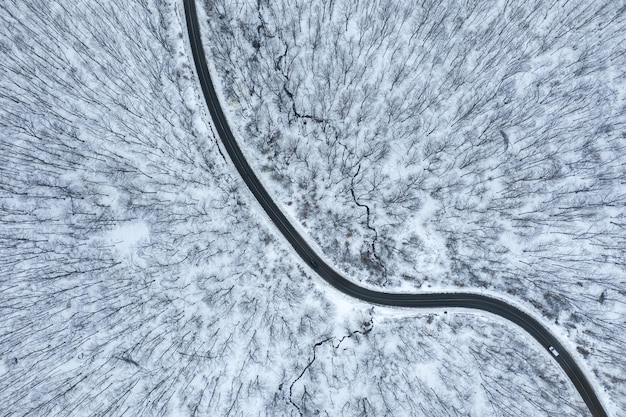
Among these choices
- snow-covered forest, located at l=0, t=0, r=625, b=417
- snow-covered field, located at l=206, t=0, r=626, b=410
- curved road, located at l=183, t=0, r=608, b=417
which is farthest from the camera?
curved road, located at l=183, t=0, r=608, b=417

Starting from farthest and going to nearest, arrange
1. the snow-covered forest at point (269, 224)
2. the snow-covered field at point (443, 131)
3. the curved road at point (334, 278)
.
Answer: the curved road at point (334, 278) → the snow-covered field at point (443, 131) → the snow-covered forest at point (269, 224)

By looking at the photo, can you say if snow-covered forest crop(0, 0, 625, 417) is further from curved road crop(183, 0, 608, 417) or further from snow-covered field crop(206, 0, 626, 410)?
curved road crop(183, 0, 608, 417)

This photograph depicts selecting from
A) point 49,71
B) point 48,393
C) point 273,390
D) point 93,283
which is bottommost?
point 48,393

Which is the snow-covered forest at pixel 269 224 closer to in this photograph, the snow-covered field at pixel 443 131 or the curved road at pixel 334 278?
the snow-covered field at pixel 443 131

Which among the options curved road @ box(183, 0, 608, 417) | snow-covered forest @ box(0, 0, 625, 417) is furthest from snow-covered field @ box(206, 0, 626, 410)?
curved road @ box(183, 0, 608, 417)

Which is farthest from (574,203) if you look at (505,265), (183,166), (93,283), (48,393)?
(48,393)

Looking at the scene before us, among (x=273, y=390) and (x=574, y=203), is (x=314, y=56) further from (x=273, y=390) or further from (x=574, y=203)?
(x=273, y=390)

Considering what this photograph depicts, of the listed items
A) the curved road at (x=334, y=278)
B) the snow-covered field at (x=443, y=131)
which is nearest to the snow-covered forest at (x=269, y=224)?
the snow-covered field at (x=443, y=131)
